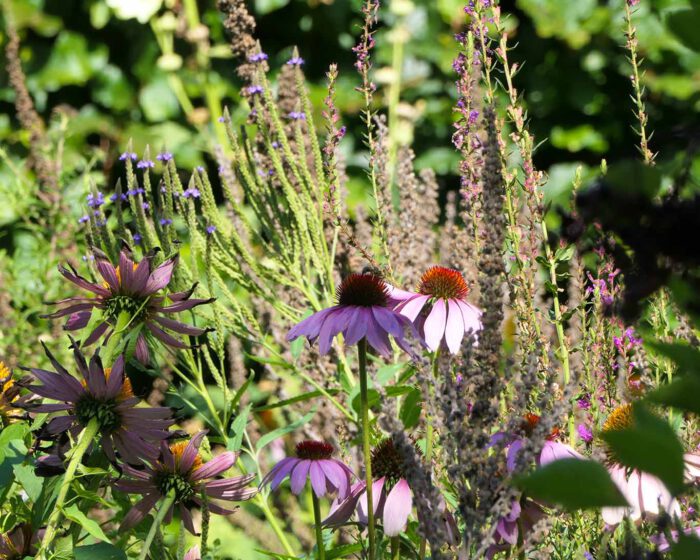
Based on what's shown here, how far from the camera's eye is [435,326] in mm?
1358

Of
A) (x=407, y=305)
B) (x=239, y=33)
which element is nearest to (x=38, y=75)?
(x=239, y=33)

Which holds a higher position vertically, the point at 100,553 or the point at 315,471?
the point at 315,471

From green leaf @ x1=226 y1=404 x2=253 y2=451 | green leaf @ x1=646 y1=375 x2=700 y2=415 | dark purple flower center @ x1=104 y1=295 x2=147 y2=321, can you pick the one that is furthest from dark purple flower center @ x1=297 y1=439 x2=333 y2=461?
green leaf @ x1=646 y1=375 x2=700 y2=415

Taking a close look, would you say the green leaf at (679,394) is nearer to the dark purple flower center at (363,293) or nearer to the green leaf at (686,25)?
the green leaf at (686,25)

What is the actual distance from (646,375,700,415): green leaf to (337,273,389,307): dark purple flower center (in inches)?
30.4

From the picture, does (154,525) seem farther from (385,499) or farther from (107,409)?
(385,499)

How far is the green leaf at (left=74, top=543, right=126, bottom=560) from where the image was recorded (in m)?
1.10

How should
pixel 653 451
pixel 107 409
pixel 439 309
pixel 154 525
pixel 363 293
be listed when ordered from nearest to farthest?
1. pixel 653 451
2. pixel 154 525
3. pixel 107 409
4. pixel 363 293
5. pixel 439 309

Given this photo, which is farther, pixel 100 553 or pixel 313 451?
pixel 313 451

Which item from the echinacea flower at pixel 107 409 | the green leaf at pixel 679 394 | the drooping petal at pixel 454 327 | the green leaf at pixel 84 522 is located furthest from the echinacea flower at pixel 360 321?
the green leaf at pixel 679 394

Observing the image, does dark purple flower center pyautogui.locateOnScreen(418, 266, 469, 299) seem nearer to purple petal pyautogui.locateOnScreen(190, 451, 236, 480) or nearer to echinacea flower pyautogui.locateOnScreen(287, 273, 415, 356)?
echinacea flower pyautogui.locateOnScreen(287, 273, 415, 356)

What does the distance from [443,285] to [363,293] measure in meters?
0.21

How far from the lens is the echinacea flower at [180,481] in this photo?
121 cm

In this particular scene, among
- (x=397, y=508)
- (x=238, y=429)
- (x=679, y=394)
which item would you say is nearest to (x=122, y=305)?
(x=238, y=429)
